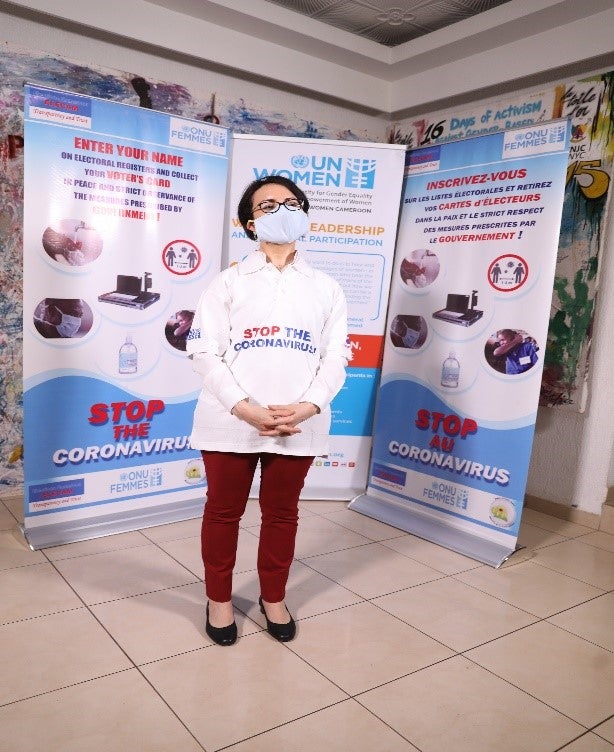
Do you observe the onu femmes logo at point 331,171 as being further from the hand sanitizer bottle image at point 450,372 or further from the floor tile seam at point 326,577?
the floor tile seam at point 326,577

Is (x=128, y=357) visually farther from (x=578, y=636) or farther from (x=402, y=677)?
(x=578, y=636)

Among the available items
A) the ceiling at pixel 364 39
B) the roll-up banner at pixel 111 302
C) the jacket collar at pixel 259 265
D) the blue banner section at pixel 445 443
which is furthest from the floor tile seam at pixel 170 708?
the ceiling at pixel 364 39

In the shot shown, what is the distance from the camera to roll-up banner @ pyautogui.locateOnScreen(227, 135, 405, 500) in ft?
11.2

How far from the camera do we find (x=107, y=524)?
3066 millimetres

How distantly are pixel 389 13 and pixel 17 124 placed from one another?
227 cm

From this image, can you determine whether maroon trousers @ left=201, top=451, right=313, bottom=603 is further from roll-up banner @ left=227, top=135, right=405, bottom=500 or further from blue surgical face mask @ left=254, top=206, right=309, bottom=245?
roll-up banner @ left=227, top=135, right=405, bottom=500

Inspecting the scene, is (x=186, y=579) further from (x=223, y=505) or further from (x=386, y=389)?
(x=386, y=389)

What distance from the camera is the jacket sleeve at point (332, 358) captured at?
2019 mm

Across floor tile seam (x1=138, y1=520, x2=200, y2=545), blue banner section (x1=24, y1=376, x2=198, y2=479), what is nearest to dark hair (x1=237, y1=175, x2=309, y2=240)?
blue banner section (x1=24, y1=376, x2=198, y2=479)

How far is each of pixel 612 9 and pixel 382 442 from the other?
2.65m

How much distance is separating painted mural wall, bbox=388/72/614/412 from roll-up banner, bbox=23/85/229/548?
6.25 feet

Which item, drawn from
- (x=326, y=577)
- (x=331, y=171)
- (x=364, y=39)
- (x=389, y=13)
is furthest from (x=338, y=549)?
(x=364, y=39)

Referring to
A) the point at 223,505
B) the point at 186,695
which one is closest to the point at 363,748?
the point at 186,695

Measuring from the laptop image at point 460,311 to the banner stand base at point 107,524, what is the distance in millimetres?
1695
